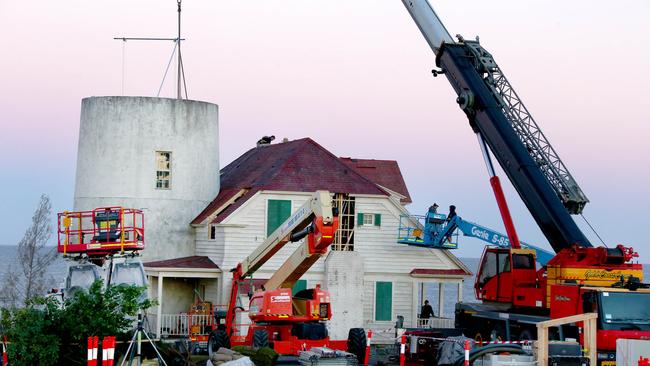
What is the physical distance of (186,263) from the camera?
43.1m

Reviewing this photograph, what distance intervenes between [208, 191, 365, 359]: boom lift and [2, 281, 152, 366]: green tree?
393 centimetres

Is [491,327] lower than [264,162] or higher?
lower

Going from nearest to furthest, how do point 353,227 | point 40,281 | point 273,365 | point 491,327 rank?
point 273,365
point 491,327
point 353,227
point 40,281

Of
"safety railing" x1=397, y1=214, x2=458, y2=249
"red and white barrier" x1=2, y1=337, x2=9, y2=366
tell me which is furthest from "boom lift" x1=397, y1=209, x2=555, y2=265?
"red and white barrier" x1=2, y1=337, x2=9, y2=366

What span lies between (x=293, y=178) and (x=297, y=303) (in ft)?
36.7

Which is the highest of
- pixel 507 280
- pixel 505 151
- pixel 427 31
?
pixel 427 31

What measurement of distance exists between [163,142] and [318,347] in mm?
15495

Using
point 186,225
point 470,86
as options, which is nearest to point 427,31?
point 470,86

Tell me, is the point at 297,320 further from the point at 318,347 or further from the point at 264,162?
the point at 264,162

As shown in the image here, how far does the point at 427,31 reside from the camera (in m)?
39.9

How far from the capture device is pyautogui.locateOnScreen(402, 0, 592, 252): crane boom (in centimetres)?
3538

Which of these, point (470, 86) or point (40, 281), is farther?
point (40, 281)

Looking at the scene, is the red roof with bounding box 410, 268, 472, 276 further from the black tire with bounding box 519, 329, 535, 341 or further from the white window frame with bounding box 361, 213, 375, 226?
the black tire with bounding box 519, 329, 535, 341

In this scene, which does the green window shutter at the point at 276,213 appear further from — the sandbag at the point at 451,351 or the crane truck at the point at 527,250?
the sandbag at the point at 451,351
